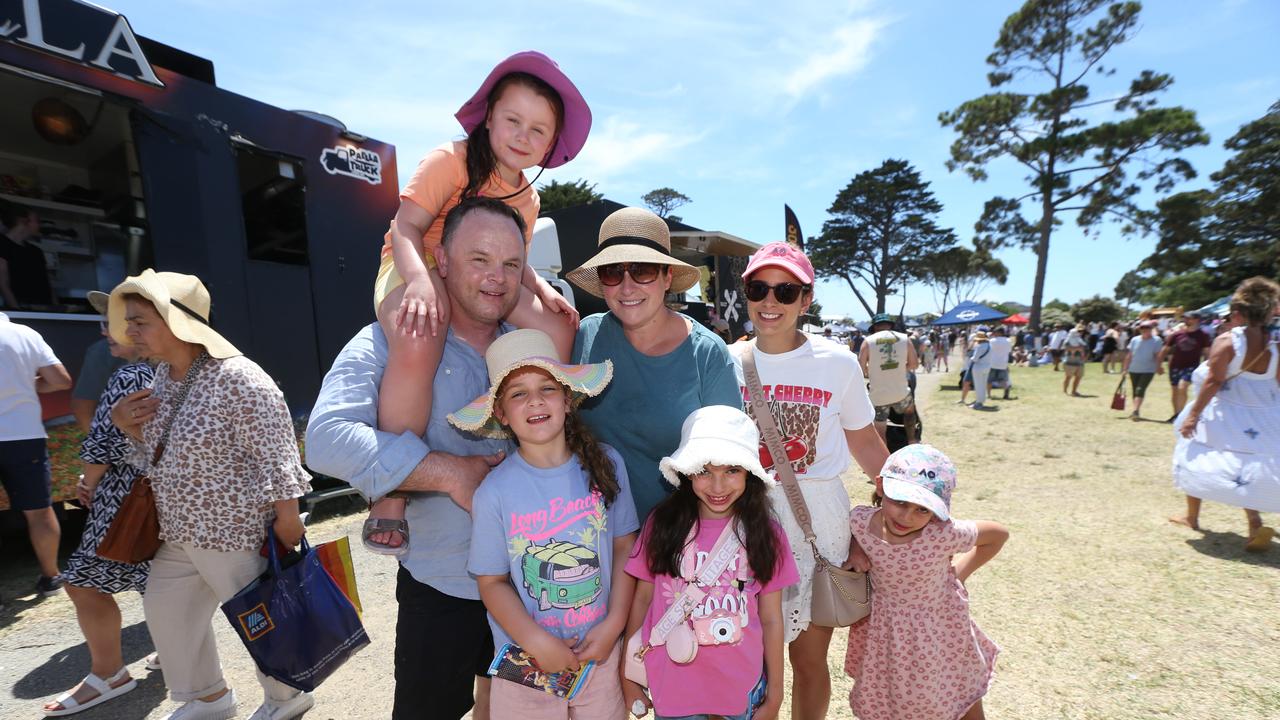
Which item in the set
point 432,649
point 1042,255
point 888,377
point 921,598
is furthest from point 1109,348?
point 432,649

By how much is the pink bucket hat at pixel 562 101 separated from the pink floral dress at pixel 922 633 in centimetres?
213

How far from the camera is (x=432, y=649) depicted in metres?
1.87

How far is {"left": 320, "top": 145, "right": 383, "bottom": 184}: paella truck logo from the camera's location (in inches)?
219

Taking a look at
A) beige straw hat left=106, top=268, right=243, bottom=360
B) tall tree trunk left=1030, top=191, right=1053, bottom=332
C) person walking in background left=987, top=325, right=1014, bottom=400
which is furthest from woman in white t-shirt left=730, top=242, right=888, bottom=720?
tall tree trunk left=1030, top=191, right=1053, bottom=332

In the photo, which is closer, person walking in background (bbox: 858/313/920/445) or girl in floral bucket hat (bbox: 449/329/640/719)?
girl in floral bucket hat (bbox: 449/329/640/719)

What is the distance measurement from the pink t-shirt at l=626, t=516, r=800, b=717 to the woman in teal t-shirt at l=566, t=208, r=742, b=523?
29 centimetres

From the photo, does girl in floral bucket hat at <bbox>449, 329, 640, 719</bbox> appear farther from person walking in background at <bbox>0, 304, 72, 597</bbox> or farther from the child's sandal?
person walking in background at <bbox>0, 304, 72, 597</bbox>

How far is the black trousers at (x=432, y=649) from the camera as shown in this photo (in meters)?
1.86

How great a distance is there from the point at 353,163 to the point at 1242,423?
29.4 feet

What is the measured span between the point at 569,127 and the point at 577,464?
4.84ft

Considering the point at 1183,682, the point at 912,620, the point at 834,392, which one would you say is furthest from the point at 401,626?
the point at 1183,682

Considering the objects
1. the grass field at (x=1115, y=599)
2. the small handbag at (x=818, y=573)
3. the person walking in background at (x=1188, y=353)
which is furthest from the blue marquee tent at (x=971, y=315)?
the small handbag at (x=818, y=573)

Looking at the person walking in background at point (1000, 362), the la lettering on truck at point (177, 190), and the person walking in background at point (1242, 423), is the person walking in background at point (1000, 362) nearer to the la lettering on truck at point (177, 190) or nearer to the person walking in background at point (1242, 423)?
the person walking in background at point (1242, 423)

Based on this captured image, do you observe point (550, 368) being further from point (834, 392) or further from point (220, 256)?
point (220, 256)
